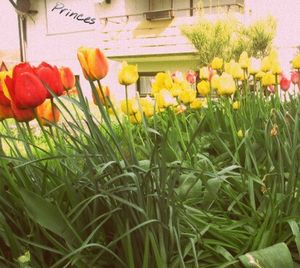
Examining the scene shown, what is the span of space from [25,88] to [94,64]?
15 centimetres

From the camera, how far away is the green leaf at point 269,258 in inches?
30.5

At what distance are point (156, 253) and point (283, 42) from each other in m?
11.9

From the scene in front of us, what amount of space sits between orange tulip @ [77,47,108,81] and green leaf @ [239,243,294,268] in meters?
0.41

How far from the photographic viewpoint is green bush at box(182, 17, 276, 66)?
10672 mm

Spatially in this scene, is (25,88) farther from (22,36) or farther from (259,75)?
(22,36)

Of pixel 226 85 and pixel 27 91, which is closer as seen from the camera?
pixel 27 91

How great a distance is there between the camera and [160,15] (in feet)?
43.5

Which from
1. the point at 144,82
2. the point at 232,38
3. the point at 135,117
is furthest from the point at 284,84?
the point at 144,82

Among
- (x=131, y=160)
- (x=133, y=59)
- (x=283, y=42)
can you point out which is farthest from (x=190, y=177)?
(x=133, y=59)

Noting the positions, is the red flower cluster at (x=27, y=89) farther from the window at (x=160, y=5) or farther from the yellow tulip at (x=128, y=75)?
the window at (x=160, y=5)

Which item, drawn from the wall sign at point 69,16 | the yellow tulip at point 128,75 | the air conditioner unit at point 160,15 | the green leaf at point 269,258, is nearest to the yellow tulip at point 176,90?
the yellow tulip at point 128,75

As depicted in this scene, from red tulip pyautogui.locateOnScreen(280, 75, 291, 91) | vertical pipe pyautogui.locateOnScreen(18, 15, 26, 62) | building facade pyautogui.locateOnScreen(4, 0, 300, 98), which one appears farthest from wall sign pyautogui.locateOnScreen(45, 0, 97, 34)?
red tulip pyautogui.locateOnScreen(280, 75, 291, 91)

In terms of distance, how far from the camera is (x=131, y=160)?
871 mm

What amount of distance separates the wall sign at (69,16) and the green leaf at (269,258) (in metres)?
14.0
